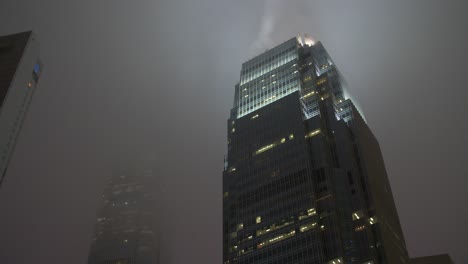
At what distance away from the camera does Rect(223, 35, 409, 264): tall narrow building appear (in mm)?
150875

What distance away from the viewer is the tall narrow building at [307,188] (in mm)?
150875

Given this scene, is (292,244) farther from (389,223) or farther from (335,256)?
(389,223)

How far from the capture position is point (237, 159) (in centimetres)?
18950

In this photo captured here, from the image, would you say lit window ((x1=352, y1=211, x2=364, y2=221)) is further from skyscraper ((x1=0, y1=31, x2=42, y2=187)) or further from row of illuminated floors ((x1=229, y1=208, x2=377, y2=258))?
skyscraper ((x1=0, y1=31, x2=42, y2=187))

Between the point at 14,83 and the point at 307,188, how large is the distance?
319ft

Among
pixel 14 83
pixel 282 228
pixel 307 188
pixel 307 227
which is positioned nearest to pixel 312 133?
pixel 307 188

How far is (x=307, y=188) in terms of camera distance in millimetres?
162125

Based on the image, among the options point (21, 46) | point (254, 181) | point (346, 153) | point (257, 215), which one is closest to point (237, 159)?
point (254, 181)

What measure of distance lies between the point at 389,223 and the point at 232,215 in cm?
5236

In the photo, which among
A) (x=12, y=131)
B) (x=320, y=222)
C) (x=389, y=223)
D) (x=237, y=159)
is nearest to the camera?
(x=12, y=131)

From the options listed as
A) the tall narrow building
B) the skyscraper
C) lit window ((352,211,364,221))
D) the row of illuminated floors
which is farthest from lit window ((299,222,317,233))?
the skyscraper

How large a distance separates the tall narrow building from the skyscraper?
86.8 metres

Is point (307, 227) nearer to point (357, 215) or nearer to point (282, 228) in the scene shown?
point (282, 228)

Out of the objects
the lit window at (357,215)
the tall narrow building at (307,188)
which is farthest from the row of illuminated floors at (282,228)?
the tall narrow building at (307,188)
